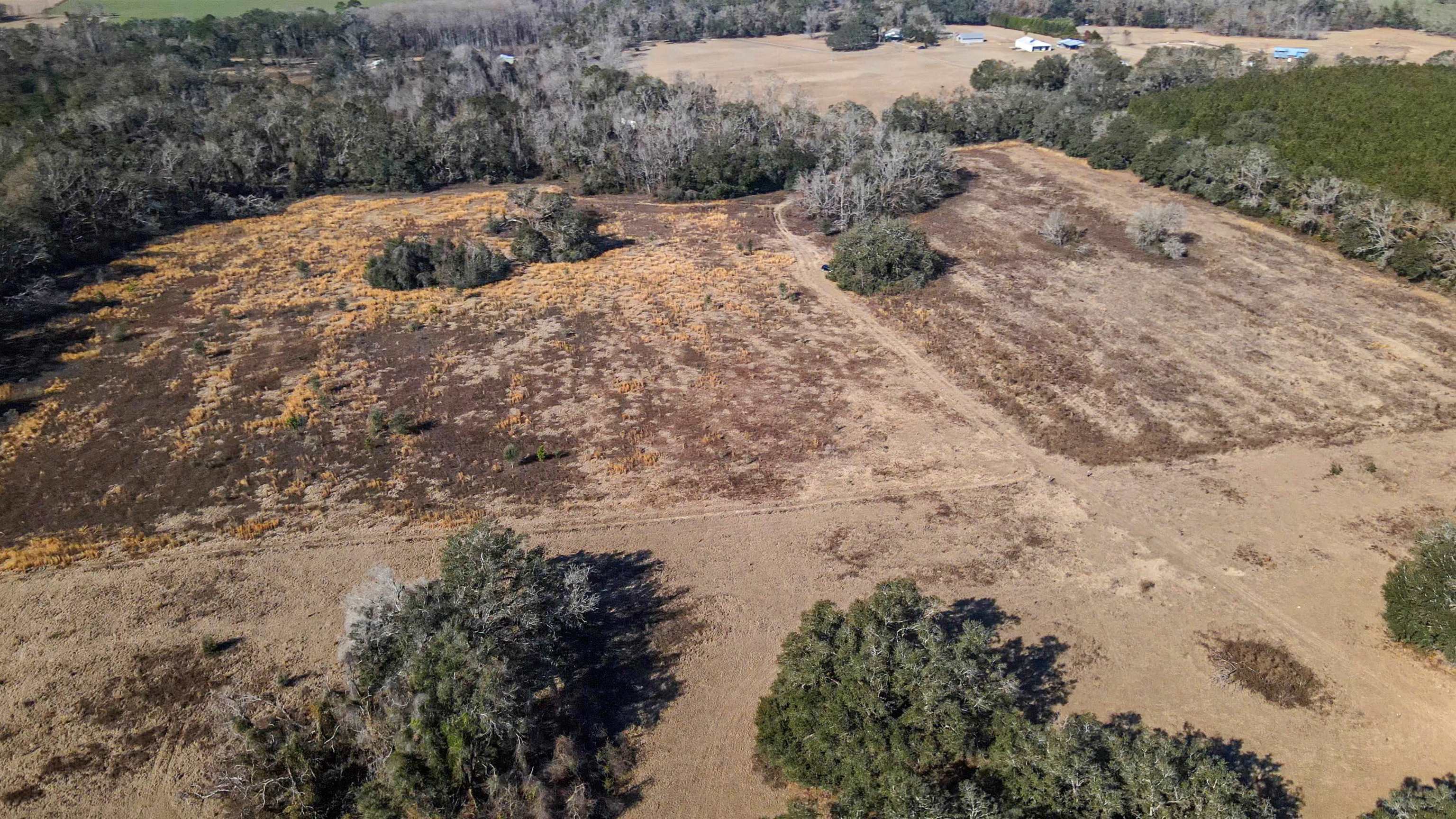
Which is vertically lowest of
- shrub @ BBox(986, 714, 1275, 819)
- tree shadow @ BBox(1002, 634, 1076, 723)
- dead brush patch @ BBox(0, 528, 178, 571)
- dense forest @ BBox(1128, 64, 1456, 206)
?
tree shadow @ BBox(1002, 634, 1076, 723)

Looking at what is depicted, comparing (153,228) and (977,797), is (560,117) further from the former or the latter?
(977,797)

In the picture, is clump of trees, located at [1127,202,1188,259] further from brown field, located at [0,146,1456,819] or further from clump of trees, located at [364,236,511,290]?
clump of trees, located at [364,236,511,290]

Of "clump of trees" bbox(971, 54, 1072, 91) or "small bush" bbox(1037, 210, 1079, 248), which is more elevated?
"clump of trees" bbox(971, 54, 1072, 91)

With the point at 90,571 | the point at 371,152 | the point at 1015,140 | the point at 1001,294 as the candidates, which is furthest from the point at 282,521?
the point at 1015,140

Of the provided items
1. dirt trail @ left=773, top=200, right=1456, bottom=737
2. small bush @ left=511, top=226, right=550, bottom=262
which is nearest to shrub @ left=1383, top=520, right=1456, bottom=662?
dirt trail @ left=773, top=200, right=1456, bottom=737

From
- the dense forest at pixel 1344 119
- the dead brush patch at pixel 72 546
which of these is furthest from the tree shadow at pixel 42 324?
the dense forest at pixel 1344 119

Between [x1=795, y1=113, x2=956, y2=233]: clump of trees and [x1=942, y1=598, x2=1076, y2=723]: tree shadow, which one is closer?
[x1=942, y1=598, x2=1076, y2=723]: tree shadow

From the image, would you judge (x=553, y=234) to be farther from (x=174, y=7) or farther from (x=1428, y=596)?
(x=174, y=7)
